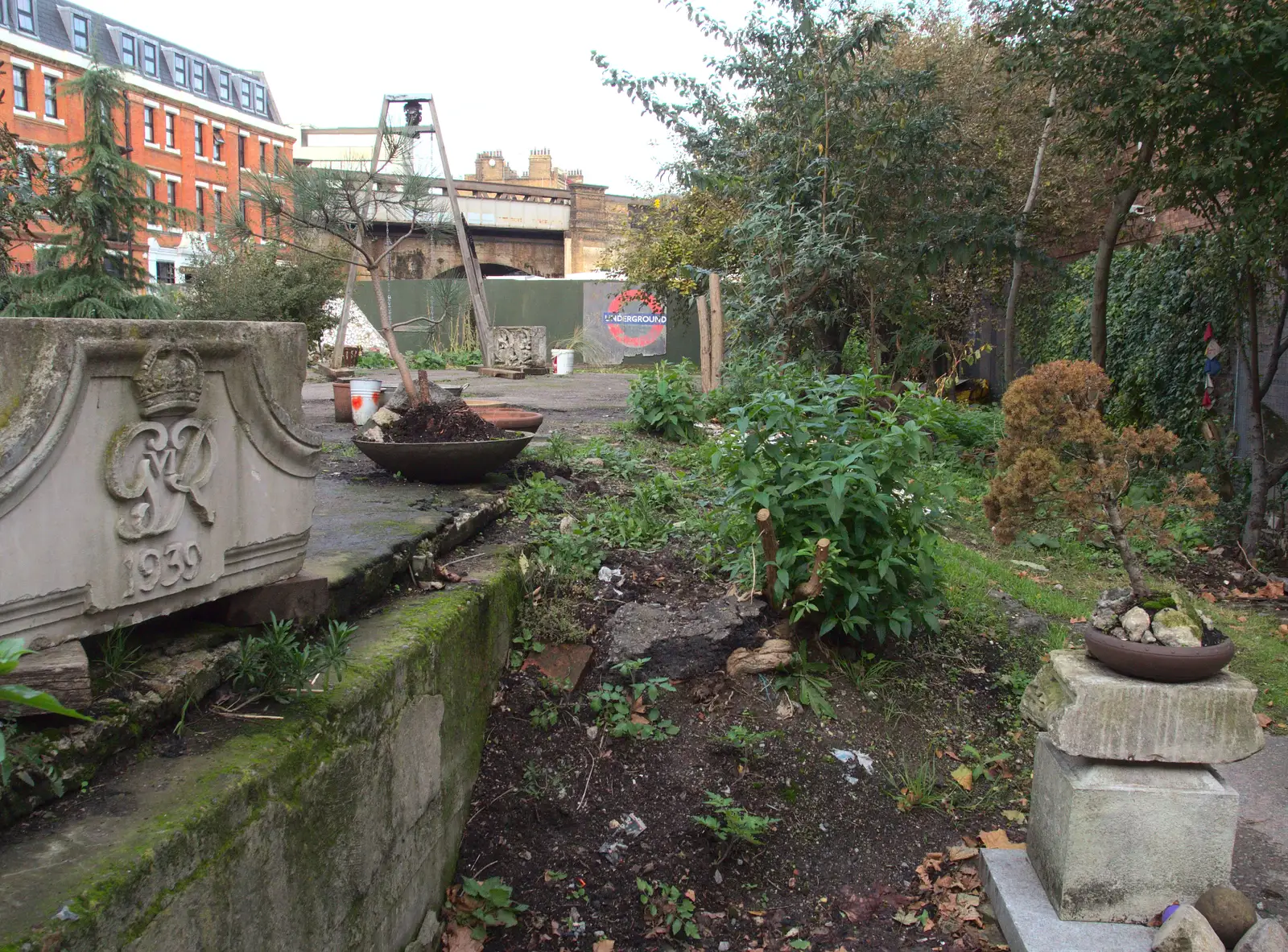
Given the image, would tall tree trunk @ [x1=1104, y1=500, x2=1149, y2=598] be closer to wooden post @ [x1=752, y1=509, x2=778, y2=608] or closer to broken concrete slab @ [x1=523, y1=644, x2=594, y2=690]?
wooden post @ [x1=752, y1=509, x2=778, y2=608]

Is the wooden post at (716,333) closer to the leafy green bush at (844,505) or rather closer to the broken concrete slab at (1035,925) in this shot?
the leafy green bush at (844,505)

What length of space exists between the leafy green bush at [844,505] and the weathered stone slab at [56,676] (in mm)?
2594

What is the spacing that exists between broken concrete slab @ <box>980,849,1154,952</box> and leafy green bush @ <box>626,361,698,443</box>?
181 inches

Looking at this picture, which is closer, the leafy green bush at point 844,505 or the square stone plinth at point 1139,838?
the square stone plinth at point 1139,838

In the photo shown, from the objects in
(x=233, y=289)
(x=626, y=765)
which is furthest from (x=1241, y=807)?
(x=233, y=289)

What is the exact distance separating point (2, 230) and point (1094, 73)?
11.0m

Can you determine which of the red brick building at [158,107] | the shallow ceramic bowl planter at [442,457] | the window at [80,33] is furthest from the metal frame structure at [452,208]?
the window at [80,33]

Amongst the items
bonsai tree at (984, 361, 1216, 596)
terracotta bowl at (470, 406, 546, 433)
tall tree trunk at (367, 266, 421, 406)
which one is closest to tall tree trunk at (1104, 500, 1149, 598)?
bonsai tree at (984, 361, 1216, 596)

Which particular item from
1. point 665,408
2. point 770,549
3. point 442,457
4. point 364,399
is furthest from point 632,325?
point 770,549

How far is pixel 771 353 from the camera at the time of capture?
28.0ft

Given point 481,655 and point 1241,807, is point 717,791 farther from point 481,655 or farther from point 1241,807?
point 1241,807

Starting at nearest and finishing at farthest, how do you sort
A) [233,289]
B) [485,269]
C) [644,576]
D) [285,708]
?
[285,708], [644,576], [233,289], [485,269]

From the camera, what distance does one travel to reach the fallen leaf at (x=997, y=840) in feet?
11.1

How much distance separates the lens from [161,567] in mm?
2148
